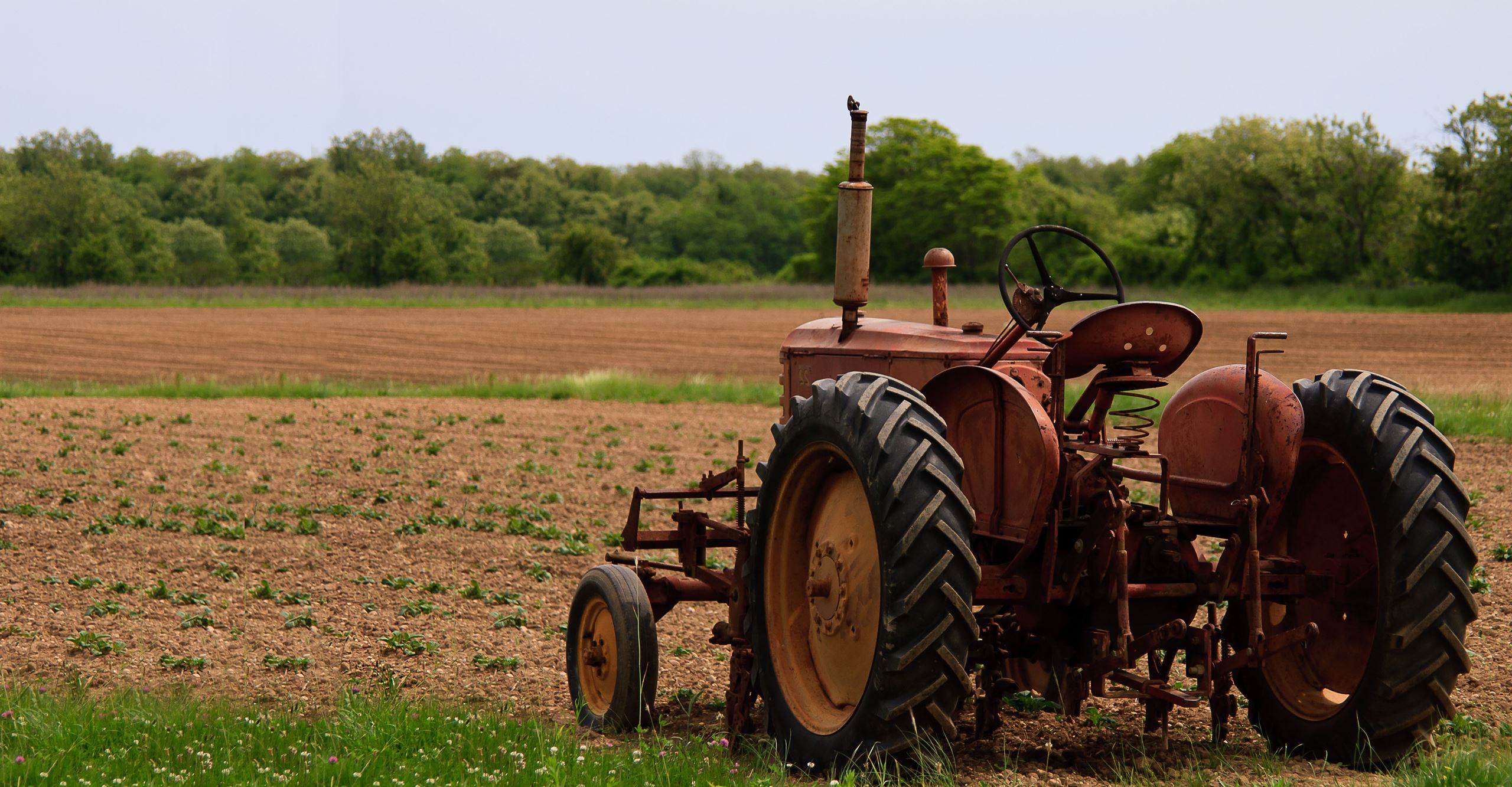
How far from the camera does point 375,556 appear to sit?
9.42 m

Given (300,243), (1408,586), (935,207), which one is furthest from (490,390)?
(300,243)

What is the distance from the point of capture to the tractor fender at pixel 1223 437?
4.51 metres

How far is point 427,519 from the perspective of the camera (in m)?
10.6

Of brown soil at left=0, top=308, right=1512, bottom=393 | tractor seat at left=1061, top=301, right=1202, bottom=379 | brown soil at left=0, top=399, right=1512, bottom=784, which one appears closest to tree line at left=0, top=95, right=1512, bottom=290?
brown soil at left=0, top=308, right=1512, bottom=393

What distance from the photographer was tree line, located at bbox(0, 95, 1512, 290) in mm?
52812

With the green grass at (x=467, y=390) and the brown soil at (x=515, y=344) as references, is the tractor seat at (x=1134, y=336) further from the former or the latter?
the brown soil at (x=515, y=344)

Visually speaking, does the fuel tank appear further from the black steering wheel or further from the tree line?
the tree line

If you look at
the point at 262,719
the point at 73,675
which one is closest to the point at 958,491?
the point at 262,719

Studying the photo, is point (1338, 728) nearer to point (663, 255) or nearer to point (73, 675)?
point (73, 675)

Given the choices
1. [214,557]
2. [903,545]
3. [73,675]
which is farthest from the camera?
[214,557]

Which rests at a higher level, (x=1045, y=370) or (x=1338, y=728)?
(x=1045, y=370)

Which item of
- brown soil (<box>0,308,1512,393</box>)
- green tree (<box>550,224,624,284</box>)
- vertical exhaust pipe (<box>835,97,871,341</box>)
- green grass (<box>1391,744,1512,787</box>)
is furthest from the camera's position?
green tree (<box>550,224,624,284</box>)

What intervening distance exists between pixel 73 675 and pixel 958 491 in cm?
444

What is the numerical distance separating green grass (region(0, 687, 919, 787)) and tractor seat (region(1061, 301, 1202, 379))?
1.55 metres
